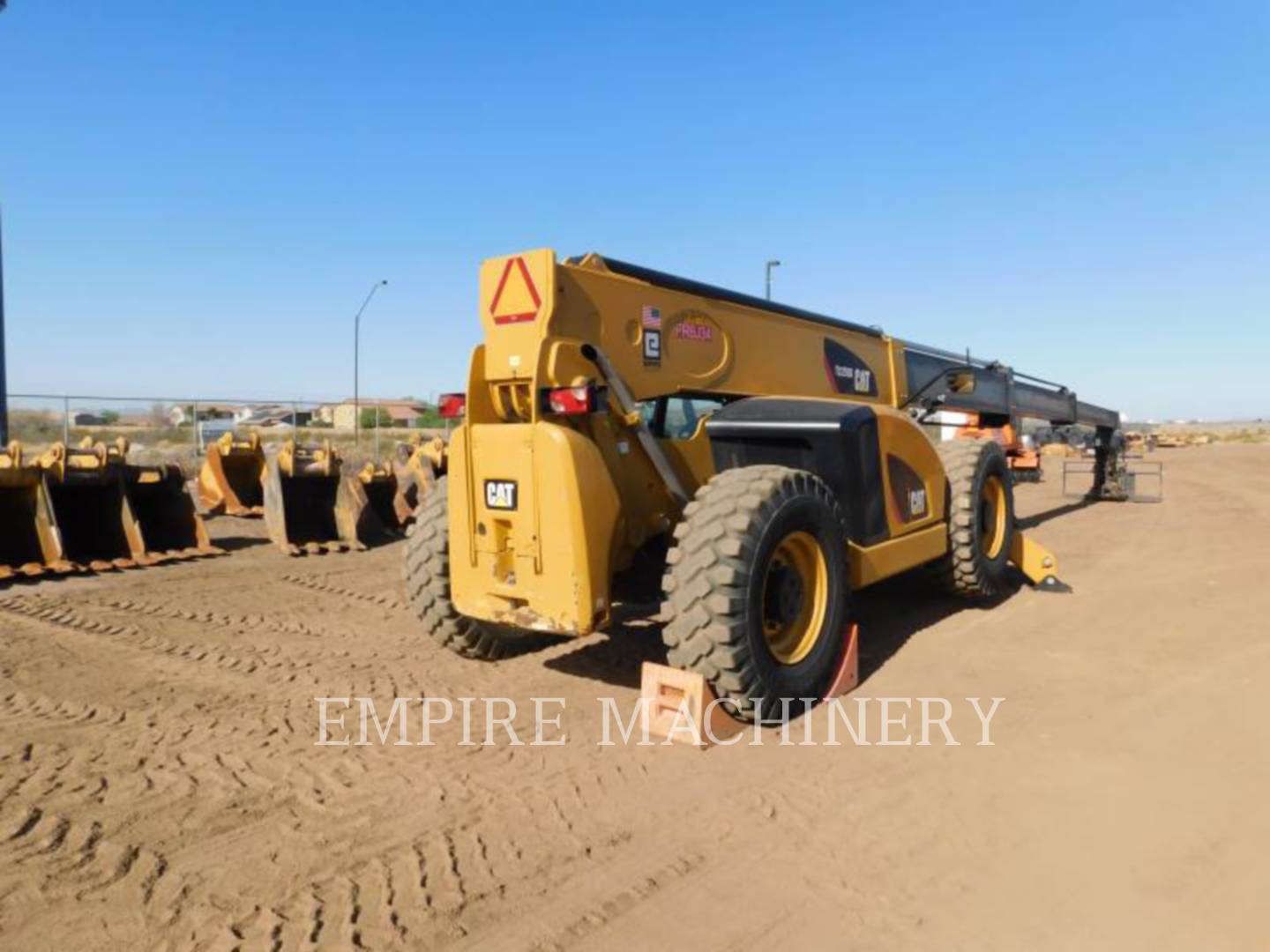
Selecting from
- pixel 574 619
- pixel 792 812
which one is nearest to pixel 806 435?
pixel 574 619

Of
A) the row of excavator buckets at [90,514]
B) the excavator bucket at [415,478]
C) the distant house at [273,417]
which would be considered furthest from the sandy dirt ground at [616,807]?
the distant house at [273,417]

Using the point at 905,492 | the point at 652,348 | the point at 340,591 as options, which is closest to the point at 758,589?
the point at 652,348

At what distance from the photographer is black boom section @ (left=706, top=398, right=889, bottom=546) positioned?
5.21 metres

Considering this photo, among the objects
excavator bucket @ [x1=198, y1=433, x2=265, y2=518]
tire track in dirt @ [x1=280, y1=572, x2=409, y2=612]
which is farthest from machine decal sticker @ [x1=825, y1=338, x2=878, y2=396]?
excavator bucket @ [x1=198, y1=433, x2=265, y2=518]

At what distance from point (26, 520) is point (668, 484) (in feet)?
25.6

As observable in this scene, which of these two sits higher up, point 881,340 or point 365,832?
point 881,340

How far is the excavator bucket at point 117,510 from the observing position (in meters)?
9.20

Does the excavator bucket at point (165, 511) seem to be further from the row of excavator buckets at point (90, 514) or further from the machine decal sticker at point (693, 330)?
the machine decal sticker at point (693, 330)

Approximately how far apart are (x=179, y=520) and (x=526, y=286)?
767cm

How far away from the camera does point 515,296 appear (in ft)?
14.7

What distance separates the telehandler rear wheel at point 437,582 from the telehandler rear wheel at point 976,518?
3575 mm

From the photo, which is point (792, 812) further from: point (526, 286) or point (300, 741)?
point (526, 286)

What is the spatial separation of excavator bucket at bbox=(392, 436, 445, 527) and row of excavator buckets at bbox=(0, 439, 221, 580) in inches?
99.9

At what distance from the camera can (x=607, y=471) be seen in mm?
4449
